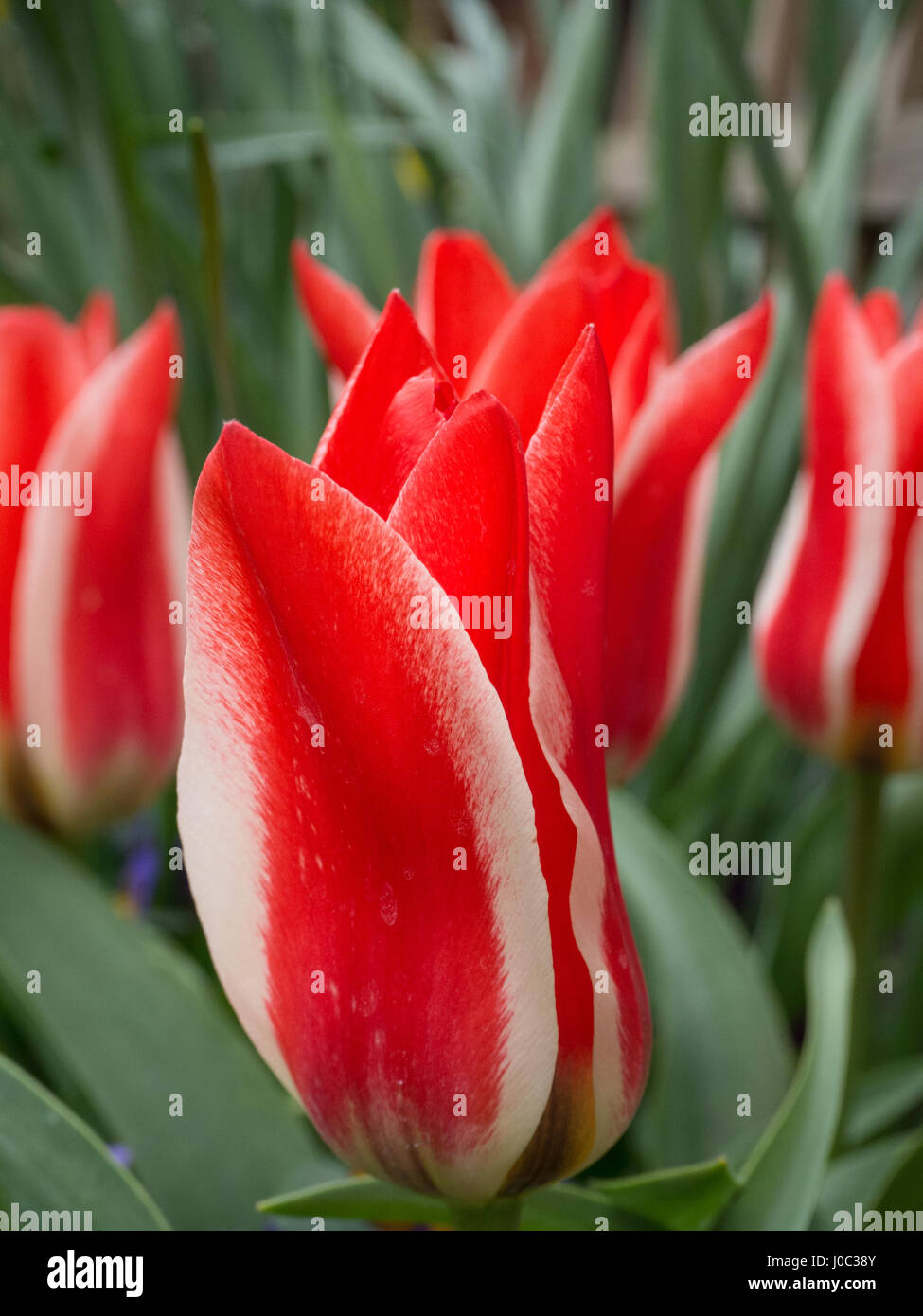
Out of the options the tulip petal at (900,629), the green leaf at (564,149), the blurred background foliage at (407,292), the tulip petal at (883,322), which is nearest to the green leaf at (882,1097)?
the blurred background foliage at (407,292)

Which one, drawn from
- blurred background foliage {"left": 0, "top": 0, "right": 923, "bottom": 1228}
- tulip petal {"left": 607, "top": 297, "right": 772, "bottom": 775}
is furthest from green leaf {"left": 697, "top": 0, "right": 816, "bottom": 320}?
tulip petal {"left": 607, "top": 297, "right": 772, "bottom": 775}

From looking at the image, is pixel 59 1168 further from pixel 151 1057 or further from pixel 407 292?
pixel 407 292

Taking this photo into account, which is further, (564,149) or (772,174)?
(564,149)

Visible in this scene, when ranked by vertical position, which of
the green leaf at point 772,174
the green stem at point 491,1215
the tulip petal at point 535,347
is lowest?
the green stem at point 491,1215

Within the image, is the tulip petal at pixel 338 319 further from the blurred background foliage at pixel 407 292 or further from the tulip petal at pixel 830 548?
the tulip petal at pixel 830 548

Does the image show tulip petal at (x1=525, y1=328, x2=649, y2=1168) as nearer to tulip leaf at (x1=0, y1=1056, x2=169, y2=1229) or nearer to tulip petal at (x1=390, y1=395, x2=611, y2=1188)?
tulip petal at (x1=390, y1=395, x2=611, y2=1188)

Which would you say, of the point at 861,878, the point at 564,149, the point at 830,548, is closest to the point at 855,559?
the point at 830,548

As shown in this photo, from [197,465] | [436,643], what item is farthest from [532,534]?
[197,465]
